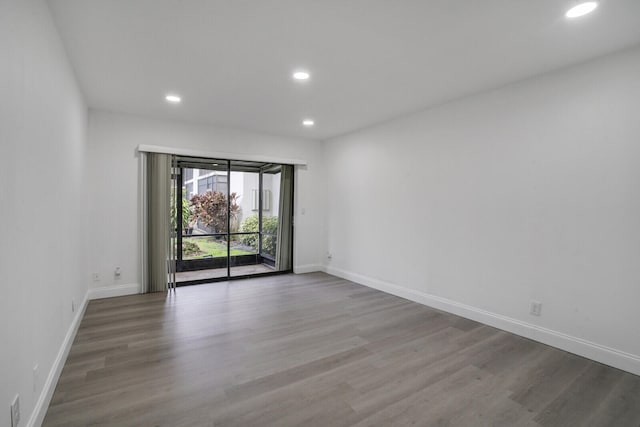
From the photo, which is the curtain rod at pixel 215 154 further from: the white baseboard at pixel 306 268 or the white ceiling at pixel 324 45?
the white baseboard at pixel 306 268

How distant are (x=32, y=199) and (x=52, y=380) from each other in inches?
50.9

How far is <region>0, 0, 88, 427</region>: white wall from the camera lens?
4.43 feet

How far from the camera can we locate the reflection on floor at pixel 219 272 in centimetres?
516

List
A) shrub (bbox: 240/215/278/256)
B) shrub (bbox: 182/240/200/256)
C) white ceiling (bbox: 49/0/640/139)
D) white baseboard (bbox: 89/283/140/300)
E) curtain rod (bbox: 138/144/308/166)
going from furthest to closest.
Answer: shrub (bbox: 240/215/278/256), shrub (bbox: 182/240/200/256), curtain rod (bbox: 138/144/308/166), white baseboard (bbox: 89/283/140/300), white ceiling (bbox: 49/0/640/139)

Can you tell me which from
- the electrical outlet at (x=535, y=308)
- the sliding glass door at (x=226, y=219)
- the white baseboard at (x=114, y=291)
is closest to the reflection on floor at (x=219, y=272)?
the sliding glass door at (x=226, y=219)

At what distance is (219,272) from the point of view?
18.1 ft

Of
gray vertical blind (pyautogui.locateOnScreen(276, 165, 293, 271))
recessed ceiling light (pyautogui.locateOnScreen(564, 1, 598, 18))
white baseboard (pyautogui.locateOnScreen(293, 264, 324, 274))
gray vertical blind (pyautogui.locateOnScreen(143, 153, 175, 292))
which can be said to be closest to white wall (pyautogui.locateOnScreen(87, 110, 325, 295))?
gray vertical blind (pyautogui.locateOnScreen(143, 153, 175, 292))

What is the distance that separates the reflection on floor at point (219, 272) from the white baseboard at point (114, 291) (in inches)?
24.9

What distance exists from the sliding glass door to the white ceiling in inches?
62.8

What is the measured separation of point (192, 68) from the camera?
2.95 meters

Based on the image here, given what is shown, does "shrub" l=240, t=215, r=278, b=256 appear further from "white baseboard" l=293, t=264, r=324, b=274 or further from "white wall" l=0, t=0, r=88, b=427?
"white wall" l=0, t=0, r=88, b=427

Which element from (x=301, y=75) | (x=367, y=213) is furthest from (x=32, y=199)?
(x=367, y=213)

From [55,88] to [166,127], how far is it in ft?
8.02

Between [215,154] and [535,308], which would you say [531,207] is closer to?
[535,308]
